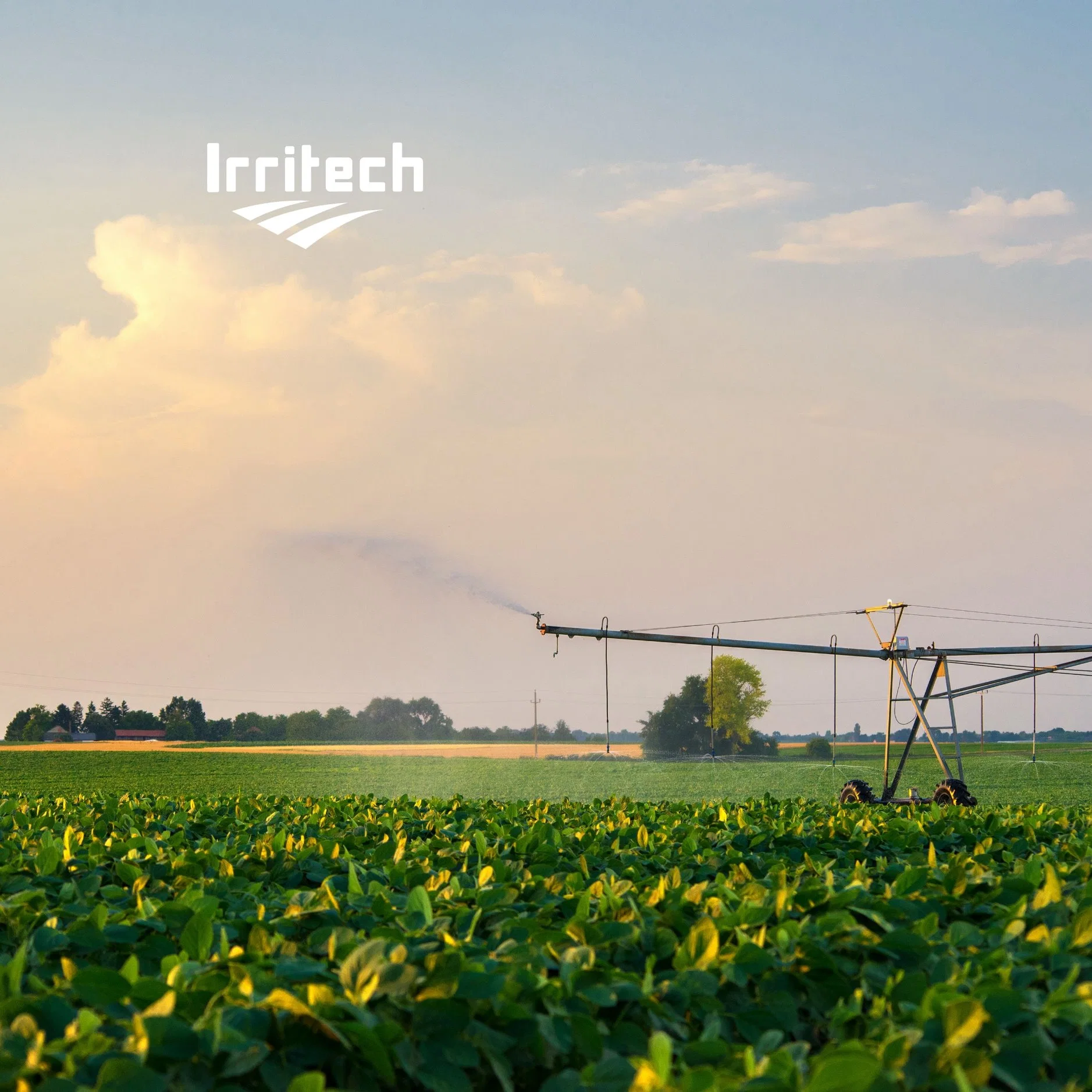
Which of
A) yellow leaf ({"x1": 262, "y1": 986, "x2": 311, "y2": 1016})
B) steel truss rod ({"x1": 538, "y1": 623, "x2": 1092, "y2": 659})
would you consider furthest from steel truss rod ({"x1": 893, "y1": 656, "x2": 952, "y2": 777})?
yellow leaf ({"x1": 262, "y1": 986, "x2": 311, "y2": 1016})

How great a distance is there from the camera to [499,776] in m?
37.6

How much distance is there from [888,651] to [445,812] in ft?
39.7

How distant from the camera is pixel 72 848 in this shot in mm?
5180

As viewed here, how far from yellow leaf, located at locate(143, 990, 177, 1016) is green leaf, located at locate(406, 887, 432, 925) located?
3.32 feet

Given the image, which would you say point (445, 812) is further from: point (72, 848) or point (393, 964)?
point (393, 964)

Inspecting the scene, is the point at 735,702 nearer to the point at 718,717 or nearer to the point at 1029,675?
the point at 718,717

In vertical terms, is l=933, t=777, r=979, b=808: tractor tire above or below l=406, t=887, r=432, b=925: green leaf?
below

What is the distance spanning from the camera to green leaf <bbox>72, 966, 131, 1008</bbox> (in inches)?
101

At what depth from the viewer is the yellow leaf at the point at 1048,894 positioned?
3.52 meters

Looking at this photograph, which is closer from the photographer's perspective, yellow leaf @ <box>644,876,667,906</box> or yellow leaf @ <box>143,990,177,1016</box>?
yellow leaf @ <box>143,990,177,1016</box>

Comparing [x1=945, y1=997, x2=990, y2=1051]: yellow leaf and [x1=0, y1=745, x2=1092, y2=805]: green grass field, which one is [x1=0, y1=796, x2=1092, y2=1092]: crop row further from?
[x1=0, y1=745, x2=1092, y2=805]: green grass field

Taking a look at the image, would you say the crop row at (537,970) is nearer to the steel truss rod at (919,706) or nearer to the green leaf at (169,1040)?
the green leaf at (169,1040)

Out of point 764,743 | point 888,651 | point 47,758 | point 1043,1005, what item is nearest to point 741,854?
point 1043,1005

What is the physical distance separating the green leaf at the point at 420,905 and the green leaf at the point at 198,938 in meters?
0.61
